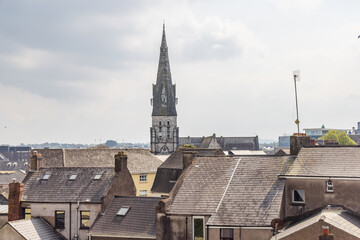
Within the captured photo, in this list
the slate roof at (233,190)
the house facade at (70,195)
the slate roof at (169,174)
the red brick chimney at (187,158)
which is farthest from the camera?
the slate roof at (169,174)

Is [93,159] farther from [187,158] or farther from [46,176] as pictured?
[187,158]

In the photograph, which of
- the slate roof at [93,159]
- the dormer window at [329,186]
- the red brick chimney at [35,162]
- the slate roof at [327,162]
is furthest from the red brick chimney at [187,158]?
the slate roof at [93,159]

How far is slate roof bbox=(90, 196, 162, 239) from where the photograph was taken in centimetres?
3538

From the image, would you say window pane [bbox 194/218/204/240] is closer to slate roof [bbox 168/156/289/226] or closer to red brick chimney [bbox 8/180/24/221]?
slate roof [bbox 168/156/289/226]

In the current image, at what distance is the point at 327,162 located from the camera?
108ft

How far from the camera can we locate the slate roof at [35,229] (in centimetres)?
3741

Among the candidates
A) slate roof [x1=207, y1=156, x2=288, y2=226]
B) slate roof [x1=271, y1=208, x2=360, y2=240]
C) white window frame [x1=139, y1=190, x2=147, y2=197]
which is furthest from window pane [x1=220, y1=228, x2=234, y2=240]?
white window frame [x1=139, y1=190, x2=147, y2=197]

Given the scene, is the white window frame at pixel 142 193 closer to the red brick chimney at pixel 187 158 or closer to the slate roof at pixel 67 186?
the slate roof at pixel 67 186

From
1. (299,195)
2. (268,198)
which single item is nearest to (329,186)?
(299,195)

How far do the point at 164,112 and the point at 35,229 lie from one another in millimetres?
118686

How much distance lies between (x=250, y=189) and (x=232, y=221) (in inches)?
116

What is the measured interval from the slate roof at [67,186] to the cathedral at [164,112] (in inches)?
4320

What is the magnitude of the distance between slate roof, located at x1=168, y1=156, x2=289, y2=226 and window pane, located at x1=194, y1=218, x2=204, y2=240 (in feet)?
1.67

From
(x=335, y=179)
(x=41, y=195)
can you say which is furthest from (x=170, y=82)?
(x=335, y=179)
